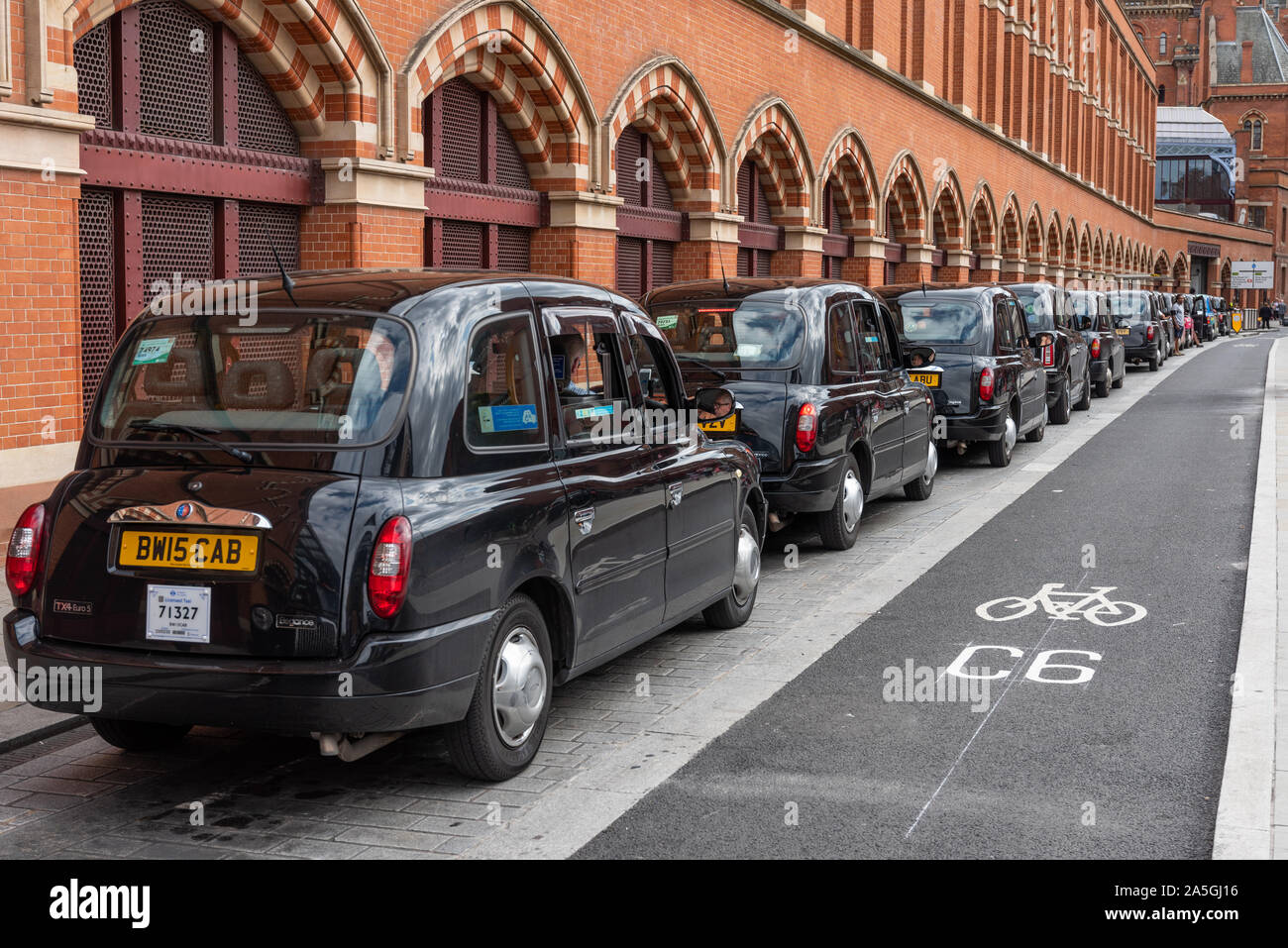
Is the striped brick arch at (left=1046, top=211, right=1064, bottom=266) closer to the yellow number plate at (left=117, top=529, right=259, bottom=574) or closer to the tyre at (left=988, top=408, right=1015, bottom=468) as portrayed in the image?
the tyre at (left=988, top=408, right=1015, bottom=468)

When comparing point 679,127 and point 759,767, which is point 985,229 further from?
point 759,767

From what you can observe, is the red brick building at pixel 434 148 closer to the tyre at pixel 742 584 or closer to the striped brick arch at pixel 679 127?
the striped brick arch at pixel 679 127

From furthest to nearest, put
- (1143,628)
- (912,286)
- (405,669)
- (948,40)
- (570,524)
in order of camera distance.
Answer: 1. (948,40)
2. (912,286)
3. (1143,628)
4. (570,524)
5. (405,669)

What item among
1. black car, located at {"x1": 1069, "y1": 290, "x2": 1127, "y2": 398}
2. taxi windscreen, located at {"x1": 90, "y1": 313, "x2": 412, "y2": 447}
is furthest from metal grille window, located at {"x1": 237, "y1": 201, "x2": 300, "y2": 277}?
black car, located at {"x1": 1069, "y1": 290, "x2": 1127, "y2": 398}

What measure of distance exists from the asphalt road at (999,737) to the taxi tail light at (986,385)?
4.47 meters

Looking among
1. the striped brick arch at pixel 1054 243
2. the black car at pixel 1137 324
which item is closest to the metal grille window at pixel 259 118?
the black car at pixel 1137 324

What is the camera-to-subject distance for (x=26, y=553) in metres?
5.17

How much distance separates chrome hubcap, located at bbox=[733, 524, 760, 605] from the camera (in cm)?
789

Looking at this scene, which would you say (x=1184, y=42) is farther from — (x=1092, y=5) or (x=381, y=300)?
(x=381, y=300)

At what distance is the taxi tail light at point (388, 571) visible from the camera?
4730 millimetres

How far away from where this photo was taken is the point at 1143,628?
793 centimetres

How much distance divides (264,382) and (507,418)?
88 centimetres
